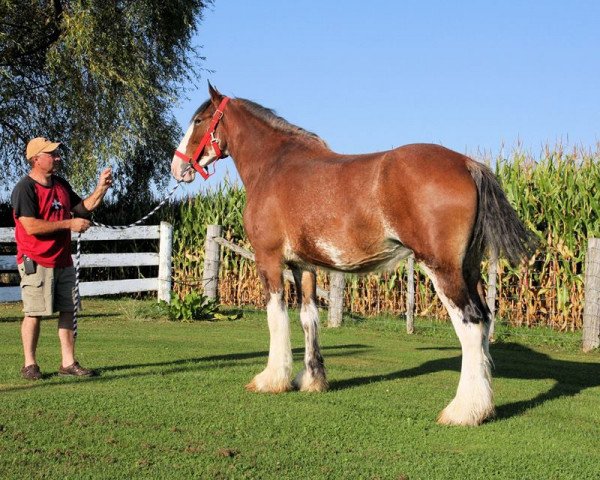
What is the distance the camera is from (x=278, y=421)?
623 centimetres

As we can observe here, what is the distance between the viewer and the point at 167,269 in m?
17.3

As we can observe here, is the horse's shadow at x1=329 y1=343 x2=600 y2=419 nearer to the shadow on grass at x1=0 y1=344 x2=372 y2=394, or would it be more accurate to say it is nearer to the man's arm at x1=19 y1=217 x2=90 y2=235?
the shadow on grass at x1=0 y1=344 x2=372 y2=394

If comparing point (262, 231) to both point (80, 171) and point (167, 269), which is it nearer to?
point (167, 269)

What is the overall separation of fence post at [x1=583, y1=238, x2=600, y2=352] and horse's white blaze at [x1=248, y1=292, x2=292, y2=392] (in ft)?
21.2

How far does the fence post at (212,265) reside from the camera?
17.1 metres

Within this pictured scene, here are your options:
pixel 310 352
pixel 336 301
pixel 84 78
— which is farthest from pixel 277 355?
Result: pixel 84 78

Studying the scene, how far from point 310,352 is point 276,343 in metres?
0.34

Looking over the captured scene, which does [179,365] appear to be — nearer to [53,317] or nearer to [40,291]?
[40,291]

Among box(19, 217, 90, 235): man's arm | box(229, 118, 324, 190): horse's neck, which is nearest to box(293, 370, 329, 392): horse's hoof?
box(229, 118, 324, 190): horse's neck

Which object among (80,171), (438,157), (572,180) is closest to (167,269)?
(80,171)

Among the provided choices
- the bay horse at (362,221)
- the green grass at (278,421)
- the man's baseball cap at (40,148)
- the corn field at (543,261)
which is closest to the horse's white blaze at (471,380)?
the bay horse at (362,221)

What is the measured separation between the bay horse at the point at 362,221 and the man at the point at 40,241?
160 cm

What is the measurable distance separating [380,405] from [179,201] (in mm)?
15266

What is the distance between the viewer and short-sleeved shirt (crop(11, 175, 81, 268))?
7.58 meters
